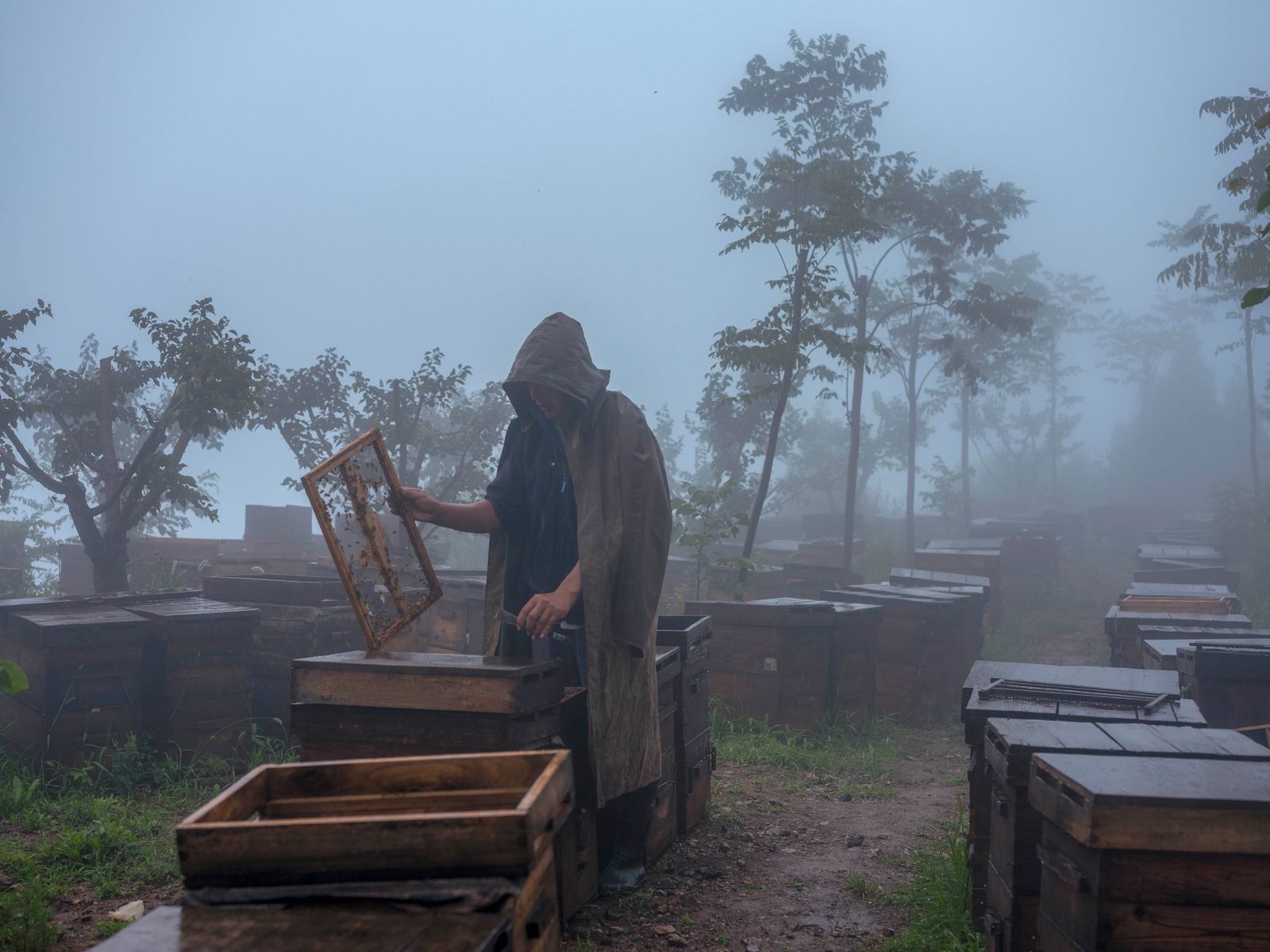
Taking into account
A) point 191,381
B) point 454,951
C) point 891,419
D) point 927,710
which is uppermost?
point 891,419

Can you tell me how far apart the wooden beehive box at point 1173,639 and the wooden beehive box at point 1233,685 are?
7.5 inches

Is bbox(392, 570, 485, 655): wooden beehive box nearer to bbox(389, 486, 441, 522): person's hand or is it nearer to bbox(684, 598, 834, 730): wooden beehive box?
bbox(684, 598, 834, 730): wooden beehive box

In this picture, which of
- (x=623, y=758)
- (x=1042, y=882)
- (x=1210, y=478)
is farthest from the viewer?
(x=1210, y=478)

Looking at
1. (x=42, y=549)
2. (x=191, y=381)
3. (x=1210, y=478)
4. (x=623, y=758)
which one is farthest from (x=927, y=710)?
(x=1210, y=478)

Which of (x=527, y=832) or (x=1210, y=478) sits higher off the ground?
(x=1210, y=478)

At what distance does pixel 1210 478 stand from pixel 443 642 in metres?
46.8

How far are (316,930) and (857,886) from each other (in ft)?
11.1

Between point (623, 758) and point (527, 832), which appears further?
point (623, 758)

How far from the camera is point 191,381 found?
31.0 ft

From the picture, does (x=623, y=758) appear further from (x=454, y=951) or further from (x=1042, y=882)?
(x=454, y=951)

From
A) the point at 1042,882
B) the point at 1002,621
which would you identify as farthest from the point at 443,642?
the point at 1002,621

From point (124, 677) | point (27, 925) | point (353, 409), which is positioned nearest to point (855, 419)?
point (353, 409)

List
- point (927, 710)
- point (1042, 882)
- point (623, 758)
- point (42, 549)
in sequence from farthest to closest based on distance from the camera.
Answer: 1. point (42, 549)
2. point (927, 710)
3. point (623, 758)
4. point (1042, 882)

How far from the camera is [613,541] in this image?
161 inches
